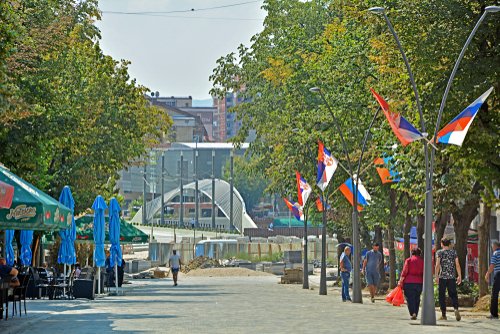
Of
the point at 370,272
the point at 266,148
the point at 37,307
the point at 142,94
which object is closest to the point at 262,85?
the point at 266,148

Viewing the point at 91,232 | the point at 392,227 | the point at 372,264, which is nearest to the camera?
the point at 372,264

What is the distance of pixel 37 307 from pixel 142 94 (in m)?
25.8

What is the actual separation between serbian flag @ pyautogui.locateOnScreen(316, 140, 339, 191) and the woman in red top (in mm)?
17859

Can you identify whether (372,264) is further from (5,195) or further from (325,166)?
(5,195)

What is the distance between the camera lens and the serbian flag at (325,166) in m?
47.1

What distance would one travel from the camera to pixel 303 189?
5522 centimetres

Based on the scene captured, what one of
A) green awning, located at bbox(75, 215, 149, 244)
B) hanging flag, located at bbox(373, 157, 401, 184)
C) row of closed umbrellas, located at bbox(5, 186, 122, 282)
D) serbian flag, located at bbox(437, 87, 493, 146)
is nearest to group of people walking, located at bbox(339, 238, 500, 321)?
serbian flag, located at bbox(437, 87, 493, 146)

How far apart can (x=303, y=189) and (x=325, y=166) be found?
23.4 feet

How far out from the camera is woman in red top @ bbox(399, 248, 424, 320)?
→ 2889 centimetres

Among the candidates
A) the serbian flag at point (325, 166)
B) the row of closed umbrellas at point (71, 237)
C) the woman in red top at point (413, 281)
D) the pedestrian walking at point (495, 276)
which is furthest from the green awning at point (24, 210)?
the serbian flag at point (325, 166)

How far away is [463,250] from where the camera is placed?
40000 mm

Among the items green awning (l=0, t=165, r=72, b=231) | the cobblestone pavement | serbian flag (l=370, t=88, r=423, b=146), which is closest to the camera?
the cobblestone pavement

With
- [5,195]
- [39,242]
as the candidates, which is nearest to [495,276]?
[5,195]

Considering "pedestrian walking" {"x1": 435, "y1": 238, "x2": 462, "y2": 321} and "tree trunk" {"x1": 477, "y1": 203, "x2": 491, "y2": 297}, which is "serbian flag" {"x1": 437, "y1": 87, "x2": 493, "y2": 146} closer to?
"pedestrian walking" {"x1": 435, "y1": 238, "x2": 462, "y2": 321}
